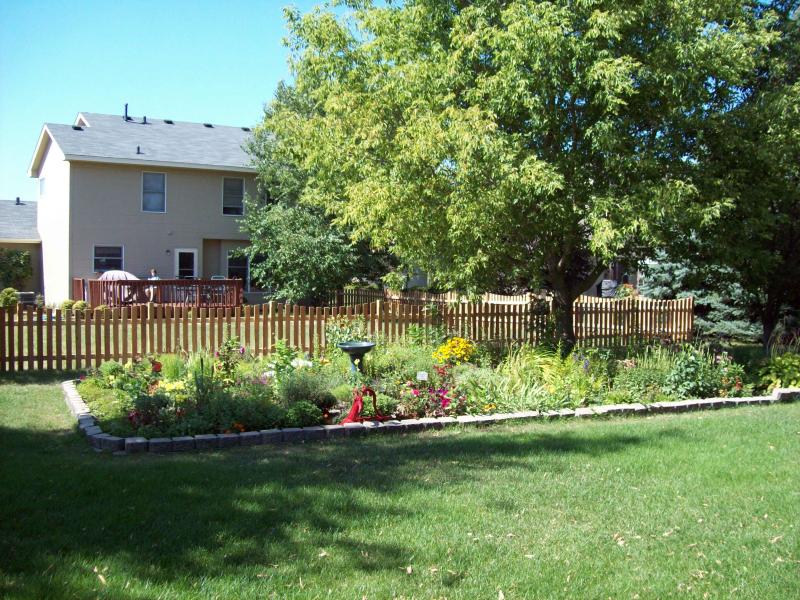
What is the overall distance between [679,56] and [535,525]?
25.6ft

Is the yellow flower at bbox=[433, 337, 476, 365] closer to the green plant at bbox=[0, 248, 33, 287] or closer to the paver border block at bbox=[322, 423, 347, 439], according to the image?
the paver border block at bbox=[322, 423, 347, 439]

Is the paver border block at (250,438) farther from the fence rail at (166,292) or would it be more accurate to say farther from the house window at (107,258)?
the house window at (107,258)

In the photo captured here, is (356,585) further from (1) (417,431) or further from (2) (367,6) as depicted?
(2) (367,6)

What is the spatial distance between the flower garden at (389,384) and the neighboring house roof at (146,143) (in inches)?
579

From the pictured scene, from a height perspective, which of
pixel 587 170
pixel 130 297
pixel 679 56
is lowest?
pixel 130 297

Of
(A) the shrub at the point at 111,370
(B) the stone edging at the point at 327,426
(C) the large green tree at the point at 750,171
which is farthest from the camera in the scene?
(C) the large green tree at the point at 750,171

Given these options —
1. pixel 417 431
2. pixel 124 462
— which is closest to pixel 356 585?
pixel 124 462

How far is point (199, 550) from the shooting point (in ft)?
14.1

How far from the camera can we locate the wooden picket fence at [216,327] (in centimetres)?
1161

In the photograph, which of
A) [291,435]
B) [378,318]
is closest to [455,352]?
[378,318]

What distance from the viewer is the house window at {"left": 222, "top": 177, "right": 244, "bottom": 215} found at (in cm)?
2542

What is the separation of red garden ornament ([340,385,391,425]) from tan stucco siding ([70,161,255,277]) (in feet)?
57.4

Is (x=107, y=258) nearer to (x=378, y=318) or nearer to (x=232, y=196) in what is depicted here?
(x=232, y=196)

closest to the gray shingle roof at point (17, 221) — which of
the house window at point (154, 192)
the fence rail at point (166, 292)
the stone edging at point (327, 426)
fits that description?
the house window at point (154, 192)
